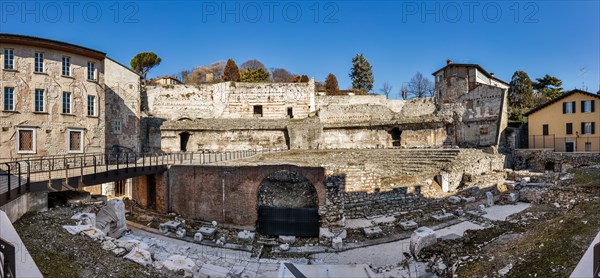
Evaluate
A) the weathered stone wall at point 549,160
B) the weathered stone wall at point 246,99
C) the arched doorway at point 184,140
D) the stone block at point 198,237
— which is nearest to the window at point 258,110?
the weathered stone wall at point 246,99

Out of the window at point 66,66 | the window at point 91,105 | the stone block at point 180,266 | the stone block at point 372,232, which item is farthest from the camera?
the window at point 91,105

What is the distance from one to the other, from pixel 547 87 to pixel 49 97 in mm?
54106

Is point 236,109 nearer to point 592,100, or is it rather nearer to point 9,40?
point 9,40

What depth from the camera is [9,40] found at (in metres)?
18.5

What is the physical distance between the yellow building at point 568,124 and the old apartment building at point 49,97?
3751 centimetres

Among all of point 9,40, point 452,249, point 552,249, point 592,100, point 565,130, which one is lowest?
point 452,249

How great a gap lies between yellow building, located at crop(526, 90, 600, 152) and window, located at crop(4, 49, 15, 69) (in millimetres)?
41198

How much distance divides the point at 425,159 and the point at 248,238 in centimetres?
1495

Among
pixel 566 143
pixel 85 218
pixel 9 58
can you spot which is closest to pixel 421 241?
pixel 85 218

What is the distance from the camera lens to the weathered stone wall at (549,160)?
25422 millimetres

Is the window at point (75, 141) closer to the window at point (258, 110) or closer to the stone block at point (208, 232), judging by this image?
the stone block at point (208, 232)

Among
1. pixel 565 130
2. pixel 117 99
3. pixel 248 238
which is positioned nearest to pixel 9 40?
pixel 117 99

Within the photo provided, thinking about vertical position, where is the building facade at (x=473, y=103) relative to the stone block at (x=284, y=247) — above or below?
above

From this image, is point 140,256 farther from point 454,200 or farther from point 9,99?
point 9,99
